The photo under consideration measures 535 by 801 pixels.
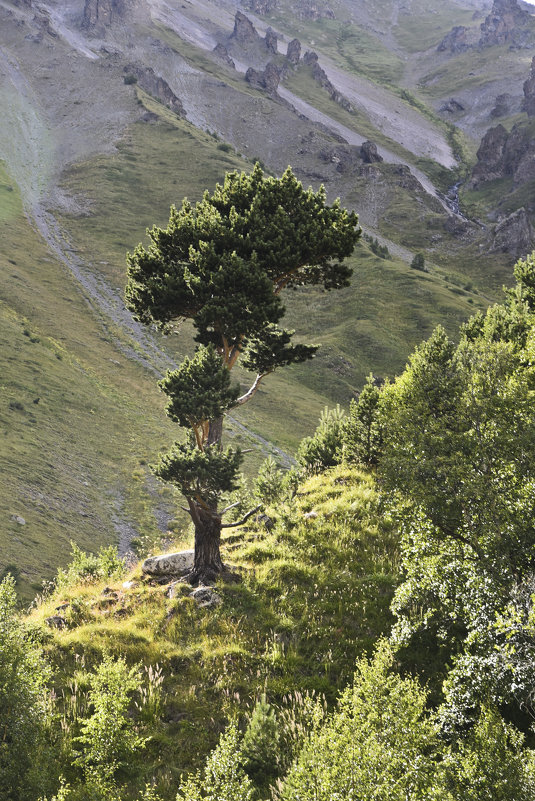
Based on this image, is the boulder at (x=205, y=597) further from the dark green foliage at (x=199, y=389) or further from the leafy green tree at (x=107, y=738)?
the dark green foliage at (x=199, y=389)

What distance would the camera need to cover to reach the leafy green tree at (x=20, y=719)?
689cm

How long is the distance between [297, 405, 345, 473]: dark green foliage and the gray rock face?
28.7 ft

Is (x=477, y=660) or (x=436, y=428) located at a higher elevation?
(x=436, y=428)

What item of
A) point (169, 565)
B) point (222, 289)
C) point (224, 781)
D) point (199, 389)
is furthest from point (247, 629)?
point (222, 289)

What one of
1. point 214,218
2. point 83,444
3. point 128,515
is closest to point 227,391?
point 214,218

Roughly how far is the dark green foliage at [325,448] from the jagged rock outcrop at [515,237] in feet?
444

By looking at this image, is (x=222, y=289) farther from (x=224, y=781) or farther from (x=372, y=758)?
(x=372, y=758)

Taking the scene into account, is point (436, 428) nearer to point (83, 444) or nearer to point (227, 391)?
point (227, 391)

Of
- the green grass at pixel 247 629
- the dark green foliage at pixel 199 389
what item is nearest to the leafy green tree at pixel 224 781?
the green grass at pixel 247 629

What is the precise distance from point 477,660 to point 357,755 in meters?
3.25

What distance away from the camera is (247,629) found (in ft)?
37.8

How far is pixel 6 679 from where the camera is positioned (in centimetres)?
725

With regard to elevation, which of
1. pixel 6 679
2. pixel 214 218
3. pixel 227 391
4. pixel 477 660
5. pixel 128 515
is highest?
pixel 214 218

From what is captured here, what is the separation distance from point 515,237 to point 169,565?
152m
